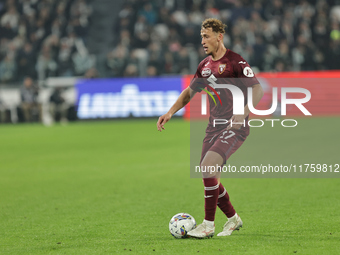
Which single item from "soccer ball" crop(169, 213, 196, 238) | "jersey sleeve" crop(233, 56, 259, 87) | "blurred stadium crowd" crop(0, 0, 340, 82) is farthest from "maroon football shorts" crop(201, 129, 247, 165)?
"blurred stadium crowd" crop(0, 0, 340, 82)

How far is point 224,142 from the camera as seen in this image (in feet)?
19.0

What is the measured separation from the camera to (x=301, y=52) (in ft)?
70.4

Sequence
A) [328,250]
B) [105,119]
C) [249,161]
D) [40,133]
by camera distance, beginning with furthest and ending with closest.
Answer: [105,119] → [40,133] → [249,161] → [328,250]

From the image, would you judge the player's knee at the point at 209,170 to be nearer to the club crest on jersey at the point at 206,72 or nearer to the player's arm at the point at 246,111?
the player's arm at the point at 246,111

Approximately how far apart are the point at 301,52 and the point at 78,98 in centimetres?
828

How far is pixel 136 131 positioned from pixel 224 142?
1215 cm

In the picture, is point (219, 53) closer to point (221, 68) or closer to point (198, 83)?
point (221, 68)

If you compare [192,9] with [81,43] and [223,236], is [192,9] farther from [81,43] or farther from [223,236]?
[223,236]

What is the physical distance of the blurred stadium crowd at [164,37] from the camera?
70.5ft

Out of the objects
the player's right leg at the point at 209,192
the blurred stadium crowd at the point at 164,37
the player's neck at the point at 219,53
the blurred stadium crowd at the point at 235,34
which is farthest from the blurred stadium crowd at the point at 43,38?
the player's right leg at the point at 209,192

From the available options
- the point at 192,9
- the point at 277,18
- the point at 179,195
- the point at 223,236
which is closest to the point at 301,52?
the point at 277,18

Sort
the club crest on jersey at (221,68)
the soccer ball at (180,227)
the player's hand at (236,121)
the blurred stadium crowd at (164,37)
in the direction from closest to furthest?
1. the player's hand at (236,121)
2. the soccer ball at (180,227)
3. the club crest on jersey at (221,68)
4. the blurred stadium crowd at (164,37)

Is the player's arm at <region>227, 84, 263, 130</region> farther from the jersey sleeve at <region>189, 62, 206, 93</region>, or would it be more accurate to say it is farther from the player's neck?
the jersey sleeve at <region>189, 62, 206, 93</region>

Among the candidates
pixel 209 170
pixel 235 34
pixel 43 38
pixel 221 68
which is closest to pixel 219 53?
pixel 221 68
